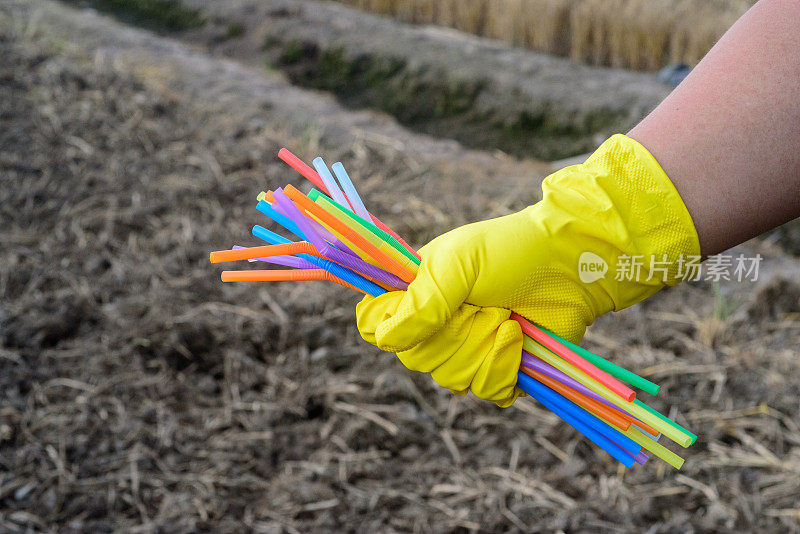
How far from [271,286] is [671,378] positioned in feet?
3.57

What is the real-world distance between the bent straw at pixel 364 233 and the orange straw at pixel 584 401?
219 millimetres

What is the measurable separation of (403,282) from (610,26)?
2893mm

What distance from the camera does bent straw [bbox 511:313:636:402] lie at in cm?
86

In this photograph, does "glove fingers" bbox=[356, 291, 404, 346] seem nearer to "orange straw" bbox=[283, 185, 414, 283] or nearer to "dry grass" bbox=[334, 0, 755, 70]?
"orange straw" bbox=[283, 185, 414, 283]

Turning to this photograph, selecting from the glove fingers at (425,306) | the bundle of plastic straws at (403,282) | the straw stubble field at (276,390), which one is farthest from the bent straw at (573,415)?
the straw stubble field at (276,390)

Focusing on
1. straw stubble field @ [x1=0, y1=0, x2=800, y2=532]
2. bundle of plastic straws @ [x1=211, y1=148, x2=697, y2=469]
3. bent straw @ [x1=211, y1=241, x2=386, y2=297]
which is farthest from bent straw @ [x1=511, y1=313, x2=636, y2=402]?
straw stubble field @ [x1=0, y1=0, x2=800, y2=532]

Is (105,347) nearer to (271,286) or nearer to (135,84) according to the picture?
(271,286)

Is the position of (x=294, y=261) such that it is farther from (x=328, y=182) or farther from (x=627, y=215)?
(x=627, y=215)

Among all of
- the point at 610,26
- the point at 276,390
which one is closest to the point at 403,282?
the point at 276,390

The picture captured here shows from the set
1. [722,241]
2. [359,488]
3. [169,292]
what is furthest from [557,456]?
[169,292]

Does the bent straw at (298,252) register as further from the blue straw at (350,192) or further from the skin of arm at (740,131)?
the skin of arm at (740,131)

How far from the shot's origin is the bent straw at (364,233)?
89 centimetres

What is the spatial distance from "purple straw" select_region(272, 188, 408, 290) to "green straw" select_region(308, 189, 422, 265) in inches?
1.3

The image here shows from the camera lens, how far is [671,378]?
1.69 m
